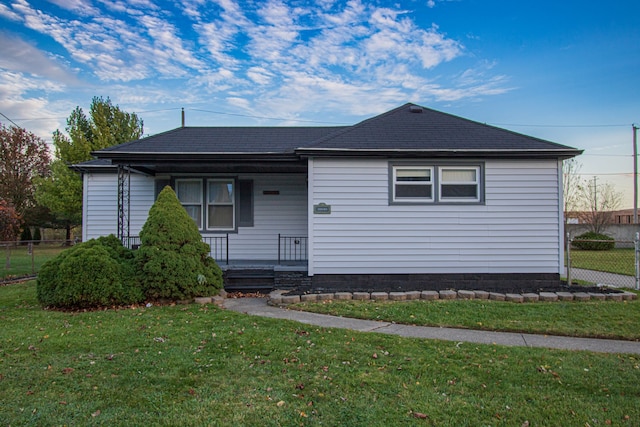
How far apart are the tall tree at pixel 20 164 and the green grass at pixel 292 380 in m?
30.8

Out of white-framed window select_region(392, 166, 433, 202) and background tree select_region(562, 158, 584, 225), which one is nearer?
white-framed window select_region(392, 166, 433, 202)

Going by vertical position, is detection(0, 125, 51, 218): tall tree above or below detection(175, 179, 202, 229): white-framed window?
above

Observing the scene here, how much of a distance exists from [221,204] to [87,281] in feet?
13.8

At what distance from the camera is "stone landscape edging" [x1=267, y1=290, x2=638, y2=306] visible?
7484 mm

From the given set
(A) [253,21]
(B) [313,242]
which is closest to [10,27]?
(A) [253,21]

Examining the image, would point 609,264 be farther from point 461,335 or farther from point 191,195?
point 191,195

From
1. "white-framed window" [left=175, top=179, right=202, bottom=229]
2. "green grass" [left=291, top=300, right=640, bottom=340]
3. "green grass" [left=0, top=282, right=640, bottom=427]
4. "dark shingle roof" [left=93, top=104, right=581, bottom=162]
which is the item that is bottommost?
"green grass" [left=291, top=300, right=640, bottom=340]

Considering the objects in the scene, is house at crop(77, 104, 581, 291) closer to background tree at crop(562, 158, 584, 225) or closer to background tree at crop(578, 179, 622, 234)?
background tree at crop(578, 179, 622, 234)

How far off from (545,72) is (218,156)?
1138 centimetres

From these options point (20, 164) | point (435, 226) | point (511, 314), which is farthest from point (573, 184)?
point (20, 164)

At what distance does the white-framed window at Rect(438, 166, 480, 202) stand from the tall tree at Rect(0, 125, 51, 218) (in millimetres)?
31736

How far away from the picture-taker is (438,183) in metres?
8.78

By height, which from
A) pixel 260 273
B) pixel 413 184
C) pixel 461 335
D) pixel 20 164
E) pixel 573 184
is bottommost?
pixel 461 335

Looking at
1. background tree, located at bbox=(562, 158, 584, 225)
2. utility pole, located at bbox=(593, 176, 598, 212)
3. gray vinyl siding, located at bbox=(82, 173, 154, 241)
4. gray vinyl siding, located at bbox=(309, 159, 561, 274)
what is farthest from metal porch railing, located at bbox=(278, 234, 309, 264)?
utility pole, located at bbox=(593, 176, 598, 212)
